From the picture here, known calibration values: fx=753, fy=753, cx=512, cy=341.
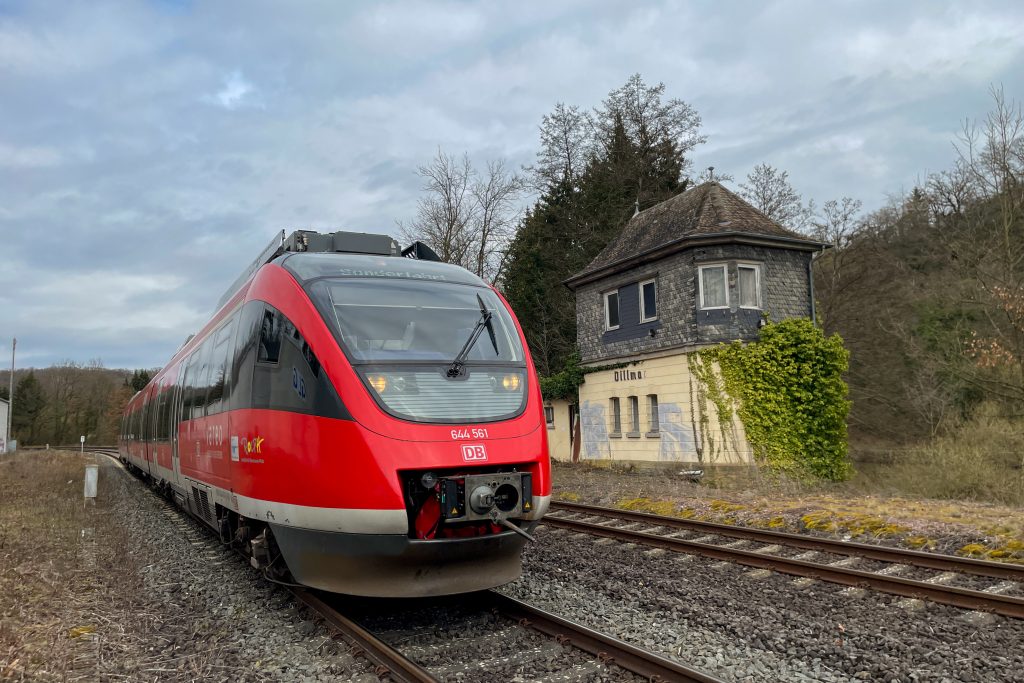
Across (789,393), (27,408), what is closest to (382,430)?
(789,393)

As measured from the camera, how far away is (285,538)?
19.6 feet

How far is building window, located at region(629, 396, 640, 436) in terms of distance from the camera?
2394cm

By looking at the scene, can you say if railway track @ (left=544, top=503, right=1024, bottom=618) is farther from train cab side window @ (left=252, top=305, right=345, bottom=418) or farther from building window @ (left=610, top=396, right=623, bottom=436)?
building window @ (left=610, top=396, right=623, bottom=436)

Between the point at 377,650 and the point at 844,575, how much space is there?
4731 millimetres

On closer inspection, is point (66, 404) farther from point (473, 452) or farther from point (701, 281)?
point (473, 452)

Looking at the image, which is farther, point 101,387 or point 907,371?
point 101,387

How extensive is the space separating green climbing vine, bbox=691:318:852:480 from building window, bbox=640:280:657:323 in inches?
109

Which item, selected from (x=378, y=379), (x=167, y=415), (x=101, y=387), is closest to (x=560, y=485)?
(x=167, y=415)

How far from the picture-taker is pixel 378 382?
575cm

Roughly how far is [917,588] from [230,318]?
741 cm

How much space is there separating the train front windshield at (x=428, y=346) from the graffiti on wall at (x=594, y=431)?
1892 centimetres

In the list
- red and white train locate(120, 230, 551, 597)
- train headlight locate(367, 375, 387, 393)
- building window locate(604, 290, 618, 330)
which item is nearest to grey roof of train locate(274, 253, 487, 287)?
red and white train locate(120, 230, 551, 597)

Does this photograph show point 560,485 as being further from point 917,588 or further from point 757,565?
point 917,588

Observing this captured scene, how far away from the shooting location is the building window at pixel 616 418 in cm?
2472
